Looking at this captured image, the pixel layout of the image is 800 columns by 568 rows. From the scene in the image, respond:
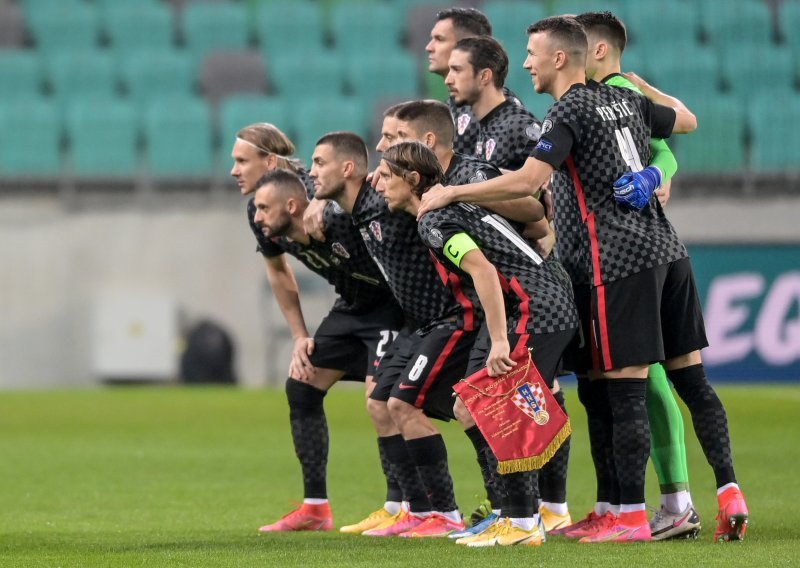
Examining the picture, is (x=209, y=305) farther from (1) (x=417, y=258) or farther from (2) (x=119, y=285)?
(1) (x=417, y=258)

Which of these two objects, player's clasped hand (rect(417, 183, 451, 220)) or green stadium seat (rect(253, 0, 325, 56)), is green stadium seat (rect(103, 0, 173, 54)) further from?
player's clasped hand (rect(417, 183, 451, 220))

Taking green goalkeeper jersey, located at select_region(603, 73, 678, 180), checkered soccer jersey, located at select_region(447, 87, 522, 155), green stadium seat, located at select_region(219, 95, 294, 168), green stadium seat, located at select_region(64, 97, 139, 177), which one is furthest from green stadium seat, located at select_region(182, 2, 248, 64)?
green goalkeeper jersey, located at select_region(603, 73, 678, 180)

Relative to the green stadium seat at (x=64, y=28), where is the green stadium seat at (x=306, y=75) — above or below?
below

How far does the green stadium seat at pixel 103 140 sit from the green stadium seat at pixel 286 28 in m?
2.47

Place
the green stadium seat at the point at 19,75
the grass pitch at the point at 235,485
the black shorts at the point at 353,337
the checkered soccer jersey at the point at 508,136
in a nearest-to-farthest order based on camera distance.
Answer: the grass pitch at the point at 235,485
the checkered soccer jersey at the point at 508,136
the black shorts at the point at 353,337
the green stadium seat at the point at 19,75

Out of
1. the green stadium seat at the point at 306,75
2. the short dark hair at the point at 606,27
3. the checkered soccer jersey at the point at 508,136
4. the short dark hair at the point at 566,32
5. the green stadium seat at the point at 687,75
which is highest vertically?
the green stadium seat at the point at 306,75

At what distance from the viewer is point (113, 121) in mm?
18000

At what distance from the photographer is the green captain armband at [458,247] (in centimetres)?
528

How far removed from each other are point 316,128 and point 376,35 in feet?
7.36

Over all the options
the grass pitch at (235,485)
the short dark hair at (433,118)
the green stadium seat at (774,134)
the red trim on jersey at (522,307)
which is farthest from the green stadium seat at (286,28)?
the red trim on jersey at (522,307)

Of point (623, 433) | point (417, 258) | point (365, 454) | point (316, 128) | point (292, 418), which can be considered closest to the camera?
point (623, 433)

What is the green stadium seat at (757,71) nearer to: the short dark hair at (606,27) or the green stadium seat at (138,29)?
the green stadium seat at (138,29)

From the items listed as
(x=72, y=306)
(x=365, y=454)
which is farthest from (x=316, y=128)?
(x=365, y=454)

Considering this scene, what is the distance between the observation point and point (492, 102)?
20.5 ft
